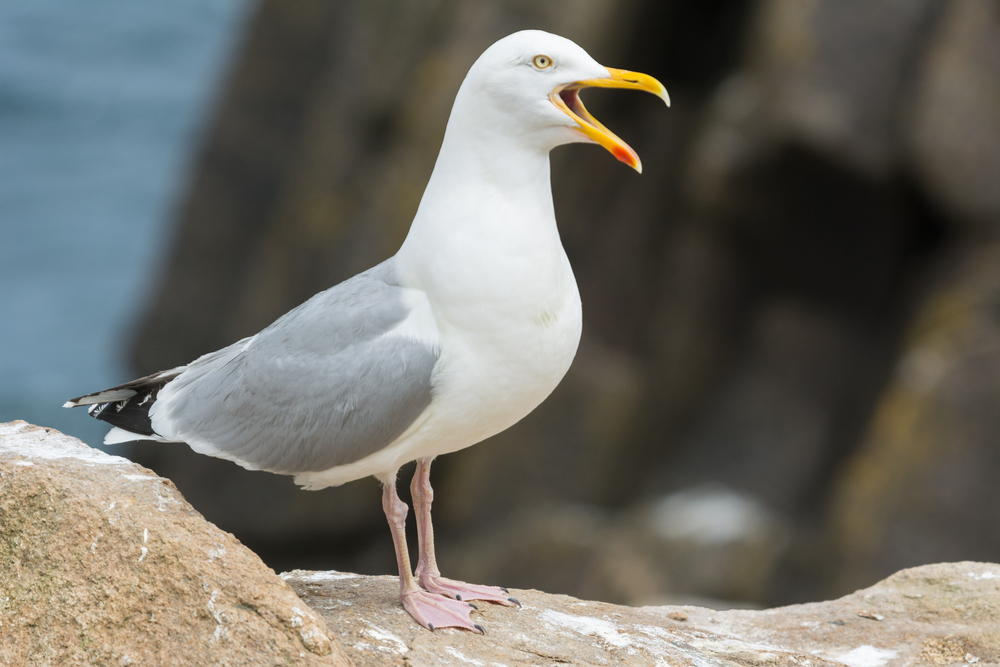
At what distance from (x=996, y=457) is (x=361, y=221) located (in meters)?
6.19

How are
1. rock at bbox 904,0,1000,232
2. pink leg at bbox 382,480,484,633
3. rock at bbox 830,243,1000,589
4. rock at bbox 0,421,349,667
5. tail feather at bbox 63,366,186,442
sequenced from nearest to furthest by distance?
rock at bbox 0,421,349,667, pink leg at bbox 382,480,484,633, tail feather at bbox 63,366,186,442, rock at bbox 830,243,1000,589, rock at bbox 904,0,1000,232

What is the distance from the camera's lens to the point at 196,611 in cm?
313

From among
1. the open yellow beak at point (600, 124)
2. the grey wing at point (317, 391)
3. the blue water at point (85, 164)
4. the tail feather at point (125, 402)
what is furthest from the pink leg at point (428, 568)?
the blue water at point (85, 164)

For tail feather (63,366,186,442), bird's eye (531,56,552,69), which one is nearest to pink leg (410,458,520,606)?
tail feather (63,366,186,442)

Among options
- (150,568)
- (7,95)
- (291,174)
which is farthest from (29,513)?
(7,95)

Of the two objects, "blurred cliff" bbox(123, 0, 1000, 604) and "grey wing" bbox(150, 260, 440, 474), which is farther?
"blurred cliff" bbox(123, 0, 1000, 604)

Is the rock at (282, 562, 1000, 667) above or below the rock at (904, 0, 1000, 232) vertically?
below

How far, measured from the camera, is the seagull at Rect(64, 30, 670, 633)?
3533 mm

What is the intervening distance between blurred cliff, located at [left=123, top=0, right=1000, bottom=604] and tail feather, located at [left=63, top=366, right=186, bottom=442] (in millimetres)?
6113

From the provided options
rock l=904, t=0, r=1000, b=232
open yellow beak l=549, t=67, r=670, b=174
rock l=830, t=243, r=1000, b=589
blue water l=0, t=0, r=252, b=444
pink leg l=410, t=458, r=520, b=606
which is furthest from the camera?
blue water l=0, t=0, r=252, b=444

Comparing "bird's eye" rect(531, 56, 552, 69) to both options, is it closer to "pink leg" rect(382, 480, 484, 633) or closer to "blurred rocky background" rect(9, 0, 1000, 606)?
"pink leg" rect(382, 480, 484, 633)

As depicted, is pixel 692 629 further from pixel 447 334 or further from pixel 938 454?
pixel 938 454

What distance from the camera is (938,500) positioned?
27.1 ft

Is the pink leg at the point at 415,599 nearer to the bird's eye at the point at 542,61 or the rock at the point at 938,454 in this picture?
the bird's eye at the point at 542,61
